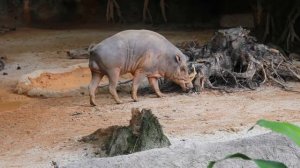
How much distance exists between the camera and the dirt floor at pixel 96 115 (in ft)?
18.2

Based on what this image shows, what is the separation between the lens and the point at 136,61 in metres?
7.50

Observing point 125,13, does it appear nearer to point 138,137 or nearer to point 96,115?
point 96,115

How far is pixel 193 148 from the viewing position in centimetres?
339

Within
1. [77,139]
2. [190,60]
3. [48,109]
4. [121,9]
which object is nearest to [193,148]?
[77,139]

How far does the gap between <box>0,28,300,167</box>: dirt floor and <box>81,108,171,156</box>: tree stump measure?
304 millimetres

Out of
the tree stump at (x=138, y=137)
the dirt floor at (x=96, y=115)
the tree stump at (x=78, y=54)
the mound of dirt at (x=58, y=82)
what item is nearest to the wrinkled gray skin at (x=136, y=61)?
the dirt floor at (x=96, y=115)

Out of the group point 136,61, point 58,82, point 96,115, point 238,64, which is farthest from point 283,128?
point 58,82

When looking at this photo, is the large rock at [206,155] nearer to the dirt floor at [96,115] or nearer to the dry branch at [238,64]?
the dirt floor at [96,115]

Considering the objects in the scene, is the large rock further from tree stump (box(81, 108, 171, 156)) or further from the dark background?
the dark background

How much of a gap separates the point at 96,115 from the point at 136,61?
3.19 ft

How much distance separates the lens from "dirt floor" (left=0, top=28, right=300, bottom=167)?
5.54m

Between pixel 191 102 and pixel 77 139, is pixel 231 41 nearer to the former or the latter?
pixel 191 102

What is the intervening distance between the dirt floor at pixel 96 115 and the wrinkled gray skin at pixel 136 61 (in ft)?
0.75

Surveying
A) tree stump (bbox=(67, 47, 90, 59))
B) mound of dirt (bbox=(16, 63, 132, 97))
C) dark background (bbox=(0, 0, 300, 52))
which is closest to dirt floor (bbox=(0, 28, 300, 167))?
mound of dirt (bbox=(16, 63, 132, 97))
